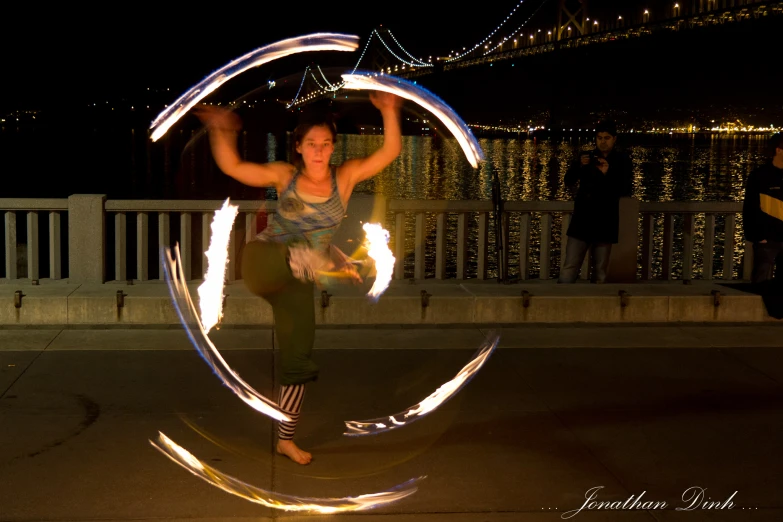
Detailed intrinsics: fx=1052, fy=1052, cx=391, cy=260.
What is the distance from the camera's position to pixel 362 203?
990 cm

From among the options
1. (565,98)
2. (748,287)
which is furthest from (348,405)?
(565,98)

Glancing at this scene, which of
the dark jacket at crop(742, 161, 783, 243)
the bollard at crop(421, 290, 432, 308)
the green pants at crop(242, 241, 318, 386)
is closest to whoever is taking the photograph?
the green pants at crop(242, 241, 318, 386)

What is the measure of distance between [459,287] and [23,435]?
15.1 feet

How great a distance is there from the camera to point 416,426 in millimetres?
6027

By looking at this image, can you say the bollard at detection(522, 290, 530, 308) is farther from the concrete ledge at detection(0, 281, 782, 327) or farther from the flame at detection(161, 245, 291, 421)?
the flame at detection(161, 245, 291, 421)

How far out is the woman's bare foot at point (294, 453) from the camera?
5.31m

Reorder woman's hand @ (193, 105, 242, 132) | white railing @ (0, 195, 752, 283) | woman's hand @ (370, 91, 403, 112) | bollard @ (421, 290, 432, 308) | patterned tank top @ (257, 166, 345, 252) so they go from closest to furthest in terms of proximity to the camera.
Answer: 1. patterned tank top @ (257, 166, 345, 252)
2. woman's hand @ (193, 105, 242, 132)
3. woman's hand @ (370, 91, 403, 112)
4. bollard @ (421, 290, 432, 308)
5. white railing @ (0, 195, 752, 283)

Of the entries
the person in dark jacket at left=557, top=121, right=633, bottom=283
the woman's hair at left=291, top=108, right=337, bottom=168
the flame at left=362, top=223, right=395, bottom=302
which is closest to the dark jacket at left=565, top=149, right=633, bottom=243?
the person in dark jacket at left=557, top=121, right=633, bottom=283

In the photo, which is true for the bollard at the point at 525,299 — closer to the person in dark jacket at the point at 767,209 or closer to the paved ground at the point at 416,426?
the paved ground at the point at 416,426

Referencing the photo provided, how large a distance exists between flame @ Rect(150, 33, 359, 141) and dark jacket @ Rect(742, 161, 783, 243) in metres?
4.34

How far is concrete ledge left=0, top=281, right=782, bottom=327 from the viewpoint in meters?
8.58

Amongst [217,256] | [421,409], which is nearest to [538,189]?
[421,409]

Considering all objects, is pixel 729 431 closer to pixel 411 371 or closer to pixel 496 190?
pixel 411 371

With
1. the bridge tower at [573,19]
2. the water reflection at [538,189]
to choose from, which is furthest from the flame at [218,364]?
the bridge tower at [573,19]
